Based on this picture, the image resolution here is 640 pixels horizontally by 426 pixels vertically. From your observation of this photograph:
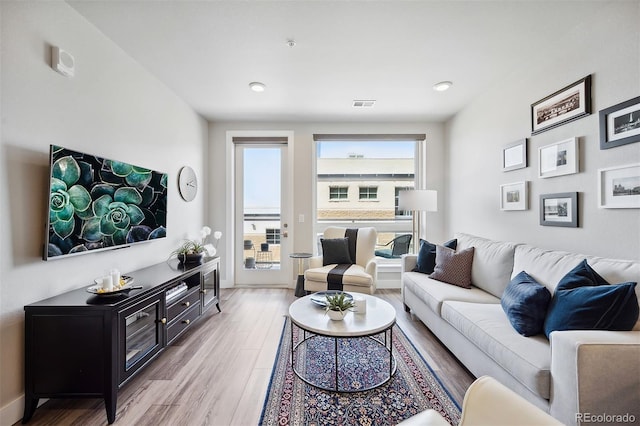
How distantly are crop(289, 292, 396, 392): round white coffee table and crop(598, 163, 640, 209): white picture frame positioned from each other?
5.35ft

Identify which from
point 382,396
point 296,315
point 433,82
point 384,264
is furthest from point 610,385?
point 384,264

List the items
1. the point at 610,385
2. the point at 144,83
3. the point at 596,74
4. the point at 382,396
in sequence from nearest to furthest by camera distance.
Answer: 1. the point at 610,385
2. the point at 382,396
3. the point at 596,74
4. the point at 144,83

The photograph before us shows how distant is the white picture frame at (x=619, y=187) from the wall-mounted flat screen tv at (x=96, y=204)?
3527mm

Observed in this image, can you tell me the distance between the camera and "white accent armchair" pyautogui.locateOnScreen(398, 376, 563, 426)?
80 centimetres

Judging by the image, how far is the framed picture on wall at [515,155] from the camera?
255 centimetres

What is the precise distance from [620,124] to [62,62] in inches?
143

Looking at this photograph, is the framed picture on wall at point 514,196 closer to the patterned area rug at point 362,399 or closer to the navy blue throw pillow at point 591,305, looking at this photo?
the navy blue throw pillow at point 591,305

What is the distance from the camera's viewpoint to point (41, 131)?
1639 mm

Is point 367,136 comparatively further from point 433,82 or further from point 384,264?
point 384,264

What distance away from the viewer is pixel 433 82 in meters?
2.89

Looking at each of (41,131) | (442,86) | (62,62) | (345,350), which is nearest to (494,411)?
(345,350)

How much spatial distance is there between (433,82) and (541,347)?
258 centimetres

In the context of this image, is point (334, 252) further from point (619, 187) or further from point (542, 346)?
point (619, 187)

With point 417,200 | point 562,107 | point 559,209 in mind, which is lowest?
point 559,209
